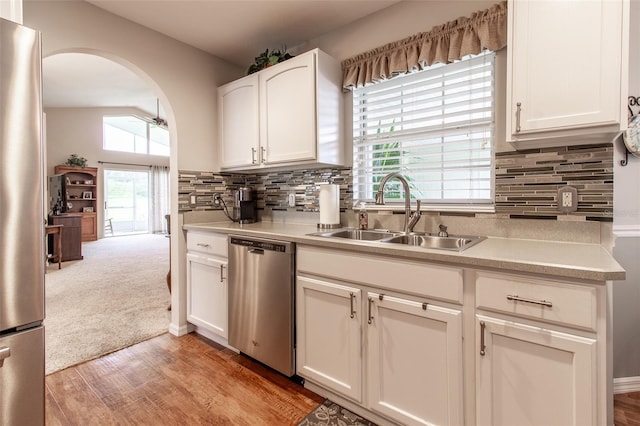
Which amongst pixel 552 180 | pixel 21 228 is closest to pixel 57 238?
pixel 21 228

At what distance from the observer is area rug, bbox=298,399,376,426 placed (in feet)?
5.14

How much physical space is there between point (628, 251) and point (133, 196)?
997cm

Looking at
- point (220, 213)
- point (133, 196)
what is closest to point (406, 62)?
point (220, 213)

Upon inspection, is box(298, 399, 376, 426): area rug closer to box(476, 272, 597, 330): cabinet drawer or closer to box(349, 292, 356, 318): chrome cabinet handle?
box(349, 292, 356, 318): chrome cabinet handle

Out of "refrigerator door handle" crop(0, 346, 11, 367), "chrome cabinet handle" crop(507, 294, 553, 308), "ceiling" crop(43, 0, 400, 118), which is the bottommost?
"refrigerator door handle" crop(0, 346, 11, 367)

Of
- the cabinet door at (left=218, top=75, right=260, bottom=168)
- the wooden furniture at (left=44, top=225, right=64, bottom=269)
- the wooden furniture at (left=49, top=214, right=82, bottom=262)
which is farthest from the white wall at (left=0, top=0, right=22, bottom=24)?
the wooden furniture at (left=49, top=214, right=82, bottom=262)

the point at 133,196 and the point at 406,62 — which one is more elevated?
the point at 406,62

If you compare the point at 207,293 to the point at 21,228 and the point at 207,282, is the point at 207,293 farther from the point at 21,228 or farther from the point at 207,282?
the point at 21,228

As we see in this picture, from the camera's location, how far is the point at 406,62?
201cm

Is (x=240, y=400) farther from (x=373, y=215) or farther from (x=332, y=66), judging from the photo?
(x=332, y=66)

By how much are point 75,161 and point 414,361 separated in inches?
342

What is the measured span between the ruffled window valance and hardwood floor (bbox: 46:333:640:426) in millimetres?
2076

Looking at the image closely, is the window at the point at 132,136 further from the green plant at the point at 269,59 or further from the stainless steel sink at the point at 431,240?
the stainless steel sink at the point at 431,240

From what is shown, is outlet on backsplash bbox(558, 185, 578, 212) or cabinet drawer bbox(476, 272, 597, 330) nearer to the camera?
cabinet drawer bbox(476, 272, 597, 330)
